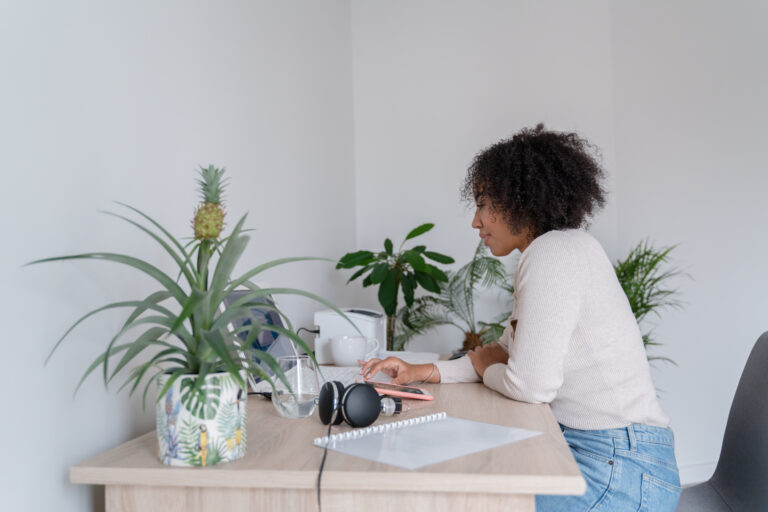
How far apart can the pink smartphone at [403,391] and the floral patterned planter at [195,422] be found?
0.50 m

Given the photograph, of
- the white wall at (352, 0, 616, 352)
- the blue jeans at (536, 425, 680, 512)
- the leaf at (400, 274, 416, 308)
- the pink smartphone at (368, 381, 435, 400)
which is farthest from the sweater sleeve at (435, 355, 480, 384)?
the white wall at (352, 0, 616, 352)

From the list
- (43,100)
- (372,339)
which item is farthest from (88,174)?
(372,339)

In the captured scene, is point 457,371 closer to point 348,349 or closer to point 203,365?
point 348,349

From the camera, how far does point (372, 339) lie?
2.17 metres

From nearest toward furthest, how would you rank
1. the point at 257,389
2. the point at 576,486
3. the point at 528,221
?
the point at 576,486 → the point at 257,389 → the point at 528,221

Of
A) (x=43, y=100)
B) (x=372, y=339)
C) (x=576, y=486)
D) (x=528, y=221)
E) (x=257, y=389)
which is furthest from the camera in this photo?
(x=372, y=339)

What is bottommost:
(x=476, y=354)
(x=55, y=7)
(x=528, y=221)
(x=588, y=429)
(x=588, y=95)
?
(x=588, y=429)

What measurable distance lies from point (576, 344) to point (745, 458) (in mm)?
582

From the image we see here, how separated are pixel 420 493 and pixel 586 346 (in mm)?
630

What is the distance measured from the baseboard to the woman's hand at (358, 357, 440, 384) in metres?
2.24

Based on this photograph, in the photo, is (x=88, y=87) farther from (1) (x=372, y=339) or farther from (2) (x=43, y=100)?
(1) (x=372, y=339)

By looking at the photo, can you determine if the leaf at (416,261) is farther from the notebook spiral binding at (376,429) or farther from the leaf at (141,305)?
the leaf at (141,305)

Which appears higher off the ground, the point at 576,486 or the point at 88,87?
the point at 88,87

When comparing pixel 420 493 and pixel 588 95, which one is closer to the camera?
pixel 420 493
